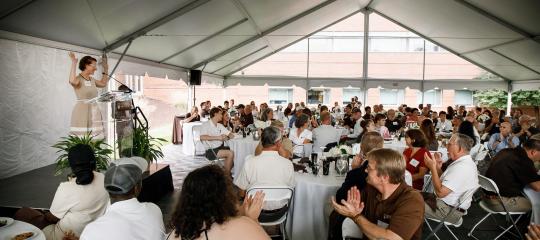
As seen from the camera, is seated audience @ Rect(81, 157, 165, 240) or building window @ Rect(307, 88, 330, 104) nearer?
seated audience @ Rect(81, 157, 165, 240)

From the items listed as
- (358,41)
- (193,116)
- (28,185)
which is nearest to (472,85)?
(358,41)

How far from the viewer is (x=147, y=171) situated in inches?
194

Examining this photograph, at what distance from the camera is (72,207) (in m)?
2.53

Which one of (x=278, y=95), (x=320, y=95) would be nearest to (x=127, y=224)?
(x=278, y=95)

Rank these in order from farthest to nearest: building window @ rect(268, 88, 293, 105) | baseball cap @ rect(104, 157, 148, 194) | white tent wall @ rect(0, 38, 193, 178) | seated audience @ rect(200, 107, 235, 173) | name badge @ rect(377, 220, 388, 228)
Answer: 1. building window @ rect(268, 88, 293, 105)
2. seated audience @ rect(200, 107, 235, 173)
3. white tent wall @ rect(0, 38, 193, 178)
4. name badge @ rect(377, 220, 388, 228)
5. baseball cap @ rect(104, 157, 148, 194)

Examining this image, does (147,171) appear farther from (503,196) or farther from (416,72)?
(416,72)

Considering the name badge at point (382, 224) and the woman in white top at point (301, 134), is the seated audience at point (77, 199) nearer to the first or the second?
the name badge at point (382, 224)

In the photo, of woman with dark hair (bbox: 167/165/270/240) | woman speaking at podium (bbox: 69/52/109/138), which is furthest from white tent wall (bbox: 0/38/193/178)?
woman with dark hair (bbox: 167/165/270/240)

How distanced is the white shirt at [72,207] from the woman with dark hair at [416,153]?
10.8 ft

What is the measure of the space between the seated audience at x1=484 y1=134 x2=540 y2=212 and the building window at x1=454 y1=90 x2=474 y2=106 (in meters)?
18.8

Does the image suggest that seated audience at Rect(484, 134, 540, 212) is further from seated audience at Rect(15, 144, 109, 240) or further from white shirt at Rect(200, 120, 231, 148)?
white shirt at Rect(200, 120, 231, 148)

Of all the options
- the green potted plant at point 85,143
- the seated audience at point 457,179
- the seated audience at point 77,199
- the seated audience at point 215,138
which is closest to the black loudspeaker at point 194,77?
the seated audience at point 215,138

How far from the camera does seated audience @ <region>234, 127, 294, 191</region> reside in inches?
128

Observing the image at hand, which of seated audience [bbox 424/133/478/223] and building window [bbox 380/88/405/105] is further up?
building window [bbox 380/88/405/105]
